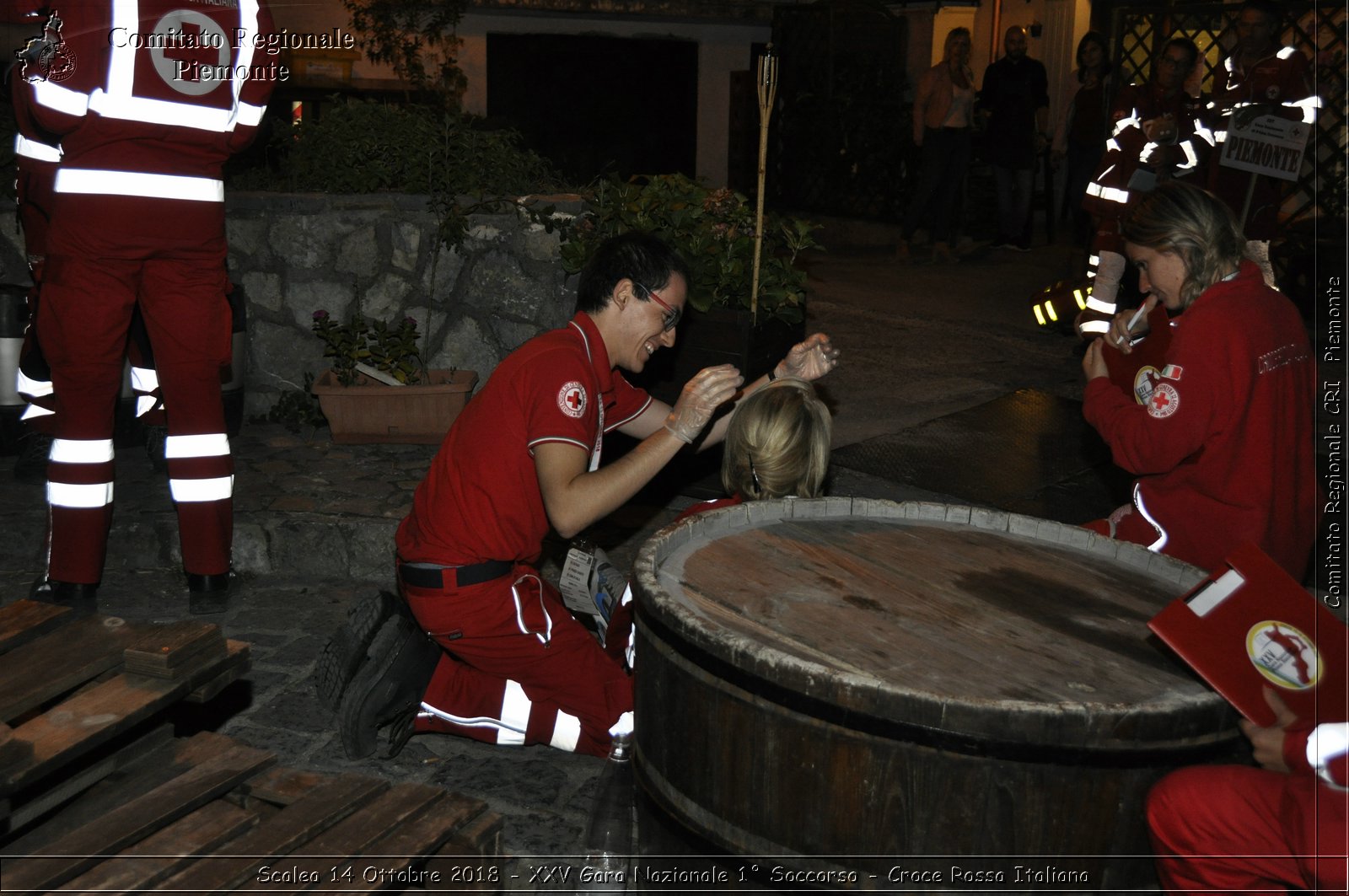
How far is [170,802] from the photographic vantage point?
Answer: 2441mm

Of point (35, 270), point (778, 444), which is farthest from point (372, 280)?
point (778, 444)

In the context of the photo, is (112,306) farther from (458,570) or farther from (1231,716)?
(1231,716)

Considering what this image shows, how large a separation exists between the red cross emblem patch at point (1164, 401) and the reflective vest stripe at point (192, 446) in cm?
300

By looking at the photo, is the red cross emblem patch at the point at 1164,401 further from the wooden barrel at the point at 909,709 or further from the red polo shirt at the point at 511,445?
the red polo shirt at the point at 511,445

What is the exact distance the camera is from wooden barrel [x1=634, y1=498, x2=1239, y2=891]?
2.18m

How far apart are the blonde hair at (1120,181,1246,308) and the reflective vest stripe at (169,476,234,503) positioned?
121 inches

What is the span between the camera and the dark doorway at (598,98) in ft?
45.9

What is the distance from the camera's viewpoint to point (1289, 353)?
3.36 meters

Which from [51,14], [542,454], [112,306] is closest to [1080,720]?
[542,454]

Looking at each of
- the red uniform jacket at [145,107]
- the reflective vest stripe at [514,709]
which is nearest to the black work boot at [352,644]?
the reflective vest stripe at [514,709]

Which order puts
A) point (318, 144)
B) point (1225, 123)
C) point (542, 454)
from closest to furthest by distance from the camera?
point (542, 454), point (318, 144), point (1225, 123)

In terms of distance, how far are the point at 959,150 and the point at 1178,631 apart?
378 inches

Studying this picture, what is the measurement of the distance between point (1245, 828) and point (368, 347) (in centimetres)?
467

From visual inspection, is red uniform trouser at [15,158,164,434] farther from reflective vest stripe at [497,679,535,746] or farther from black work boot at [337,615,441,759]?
reflective vest stripe at [497,679,535,746]
